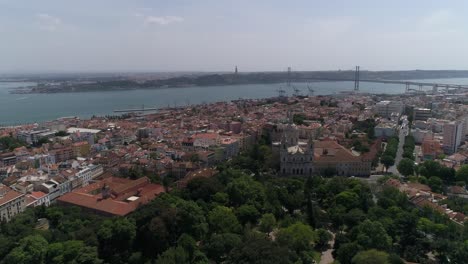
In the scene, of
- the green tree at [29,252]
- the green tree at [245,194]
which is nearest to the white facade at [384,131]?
the green tree at [245,194]

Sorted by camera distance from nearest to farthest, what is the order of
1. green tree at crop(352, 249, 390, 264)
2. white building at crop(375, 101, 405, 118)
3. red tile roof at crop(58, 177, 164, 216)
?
green tree at crop(352, 249, 390, 264) → red tile roof at crop(58, 177, 164, 216) → white building at crop(375, 101, 405, 118)

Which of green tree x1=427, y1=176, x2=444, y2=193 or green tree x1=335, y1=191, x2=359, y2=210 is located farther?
green tree x1=427, y1=176, x2=444, y2=193

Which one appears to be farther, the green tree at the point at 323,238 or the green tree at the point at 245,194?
the green tree at the point at 245,194

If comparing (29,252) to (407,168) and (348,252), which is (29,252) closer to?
(348,252)

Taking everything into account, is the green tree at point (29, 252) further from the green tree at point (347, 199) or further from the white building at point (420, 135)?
the white building at point (420, 135)

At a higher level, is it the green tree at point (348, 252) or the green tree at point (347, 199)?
the green tree at point (347, 199)

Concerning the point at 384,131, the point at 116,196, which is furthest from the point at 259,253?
the point at 384,131

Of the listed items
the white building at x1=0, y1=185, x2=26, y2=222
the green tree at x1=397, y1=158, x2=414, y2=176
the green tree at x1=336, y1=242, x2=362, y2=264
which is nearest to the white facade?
the green tree at x1=397, y1=158, x2=414, y2=176

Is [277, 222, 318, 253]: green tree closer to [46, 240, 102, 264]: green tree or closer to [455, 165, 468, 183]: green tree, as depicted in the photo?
[46, 240, 102, 264]: green tree
